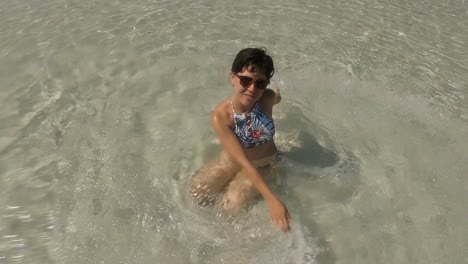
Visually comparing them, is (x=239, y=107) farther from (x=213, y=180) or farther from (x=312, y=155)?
(x=312, y=155)

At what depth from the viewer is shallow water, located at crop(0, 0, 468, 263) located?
3330 millimetres

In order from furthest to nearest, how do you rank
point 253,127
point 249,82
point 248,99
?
point 253,127 < point 248,99 < point 249,82

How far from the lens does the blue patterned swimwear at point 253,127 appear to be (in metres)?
3.21

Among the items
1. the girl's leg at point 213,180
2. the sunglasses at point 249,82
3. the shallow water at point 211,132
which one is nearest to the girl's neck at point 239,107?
the sunglasses at point 249,82

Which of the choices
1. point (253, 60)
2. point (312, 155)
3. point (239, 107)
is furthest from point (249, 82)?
point (312, 155)

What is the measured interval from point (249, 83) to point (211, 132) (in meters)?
1.62

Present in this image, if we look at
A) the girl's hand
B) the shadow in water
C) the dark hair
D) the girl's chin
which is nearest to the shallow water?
the shadow in water

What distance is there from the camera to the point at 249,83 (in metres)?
2.89

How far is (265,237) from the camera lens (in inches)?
132

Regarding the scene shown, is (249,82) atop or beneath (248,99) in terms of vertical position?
atop

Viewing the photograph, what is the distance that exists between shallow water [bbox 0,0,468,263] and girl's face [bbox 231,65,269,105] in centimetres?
109

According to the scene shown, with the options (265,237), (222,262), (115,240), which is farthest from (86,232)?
(265,237)

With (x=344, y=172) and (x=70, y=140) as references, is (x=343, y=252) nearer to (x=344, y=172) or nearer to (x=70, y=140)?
(x=344, y=172)

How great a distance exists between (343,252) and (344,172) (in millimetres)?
909
